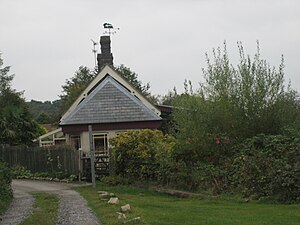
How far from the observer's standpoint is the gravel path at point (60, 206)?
15.9 meters

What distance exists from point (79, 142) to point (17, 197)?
14.7 m

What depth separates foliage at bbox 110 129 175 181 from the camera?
27.3m

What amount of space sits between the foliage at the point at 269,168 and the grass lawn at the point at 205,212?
1.02m

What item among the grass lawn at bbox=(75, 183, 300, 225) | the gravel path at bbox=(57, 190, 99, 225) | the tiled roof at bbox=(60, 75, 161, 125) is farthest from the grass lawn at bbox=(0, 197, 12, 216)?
the tiled roof at bbox=(60, 75, 161, 125)

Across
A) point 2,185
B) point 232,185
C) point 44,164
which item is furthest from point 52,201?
point 44,164

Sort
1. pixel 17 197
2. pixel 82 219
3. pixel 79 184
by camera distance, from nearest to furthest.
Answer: pixel 82 219 → pixel 17 197 → pixel 79 184

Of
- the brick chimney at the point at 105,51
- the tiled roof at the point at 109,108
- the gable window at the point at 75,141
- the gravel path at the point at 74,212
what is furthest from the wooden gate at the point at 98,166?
the brick chimney at the point at 105,51

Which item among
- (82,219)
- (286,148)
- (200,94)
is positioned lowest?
(82,219)

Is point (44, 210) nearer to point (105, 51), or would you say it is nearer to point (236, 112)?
point (236, 112)

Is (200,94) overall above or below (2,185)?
above

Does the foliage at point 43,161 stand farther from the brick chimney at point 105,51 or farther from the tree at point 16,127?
the brick chimney at point 105,51

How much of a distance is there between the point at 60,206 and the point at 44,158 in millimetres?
16774

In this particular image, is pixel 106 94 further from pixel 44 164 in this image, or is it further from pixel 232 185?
pixel 232 185

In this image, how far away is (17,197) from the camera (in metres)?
24.5
